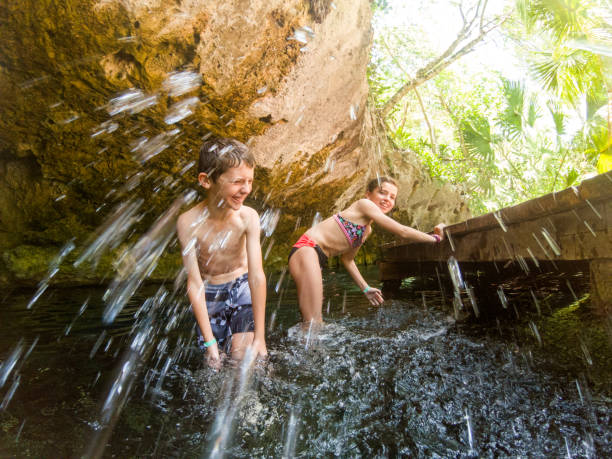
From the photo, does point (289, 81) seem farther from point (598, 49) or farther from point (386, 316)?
point (598, 49)

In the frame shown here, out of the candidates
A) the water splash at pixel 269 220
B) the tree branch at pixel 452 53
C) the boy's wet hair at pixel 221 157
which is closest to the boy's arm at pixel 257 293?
the boy's wet hair at pixel 221 157

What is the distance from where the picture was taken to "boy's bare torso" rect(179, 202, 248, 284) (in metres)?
2.53

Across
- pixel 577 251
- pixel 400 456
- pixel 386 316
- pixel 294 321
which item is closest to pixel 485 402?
pixel 400 456

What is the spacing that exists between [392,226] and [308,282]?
0.87 metres

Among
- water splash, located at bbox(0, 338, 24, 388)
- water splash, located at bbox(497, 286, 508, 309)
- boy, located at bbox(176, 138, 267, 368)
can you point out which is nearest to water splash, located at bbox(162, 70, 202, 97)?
A: boy, located at bbox(176, 138, 267, 368)

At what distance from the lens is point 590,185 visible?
83.4 inches

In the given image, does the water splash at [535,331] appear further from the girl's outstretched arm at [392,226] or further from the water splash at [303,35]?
the water splash at [303,35]

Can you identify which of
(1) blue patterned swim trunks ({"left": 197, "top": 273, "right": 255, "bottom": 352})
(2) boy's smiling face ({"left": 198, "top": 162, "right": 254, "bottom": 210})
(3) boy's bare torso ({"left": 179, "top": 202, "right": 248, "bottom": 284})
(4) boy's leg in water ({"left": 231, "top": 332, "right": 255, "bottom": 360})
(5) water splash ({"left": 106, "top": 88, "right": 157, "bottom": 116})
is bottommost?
(4) boy's leg in water ({"left": 231, "top": 332, "right": 255, "bottom": 360})

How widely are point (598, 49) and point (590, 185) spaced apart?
6.92m

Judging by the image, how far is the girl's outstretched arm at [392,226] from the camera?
337cm

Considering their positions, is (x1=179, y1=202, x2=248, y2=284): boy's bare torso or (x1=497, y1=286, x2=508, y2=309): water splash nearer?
(x1=179, y1=202, x2=248, y2=284): boy's bare torso

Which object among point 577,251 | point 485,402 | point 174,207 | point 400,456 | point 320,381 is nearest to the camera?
point 400,456

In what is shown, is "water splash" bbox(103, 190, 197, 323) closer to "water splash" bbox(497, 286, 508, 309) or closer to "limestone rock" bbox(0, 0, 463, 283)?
Result: "limestone rock" bbox(0, 0, 463, 283)

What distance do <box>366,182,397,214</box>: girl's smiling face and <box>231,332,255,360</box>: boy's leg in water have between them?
1.87 metres
